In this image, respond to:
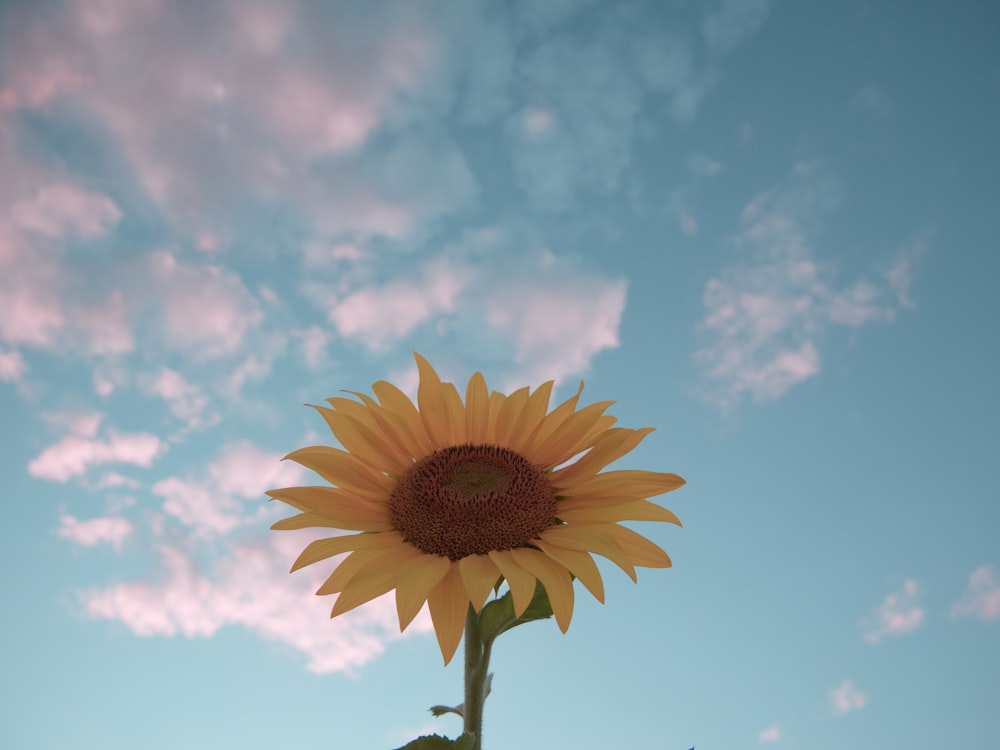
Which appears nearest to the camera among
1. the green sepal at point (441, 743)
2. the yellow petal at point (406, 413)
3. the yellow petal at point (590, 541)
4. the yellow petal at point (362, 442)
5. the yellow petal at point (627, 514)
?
the green sepal at point (441, 743)

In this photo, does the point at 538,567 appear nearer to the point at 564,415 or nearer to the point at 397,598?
the point at 397,598

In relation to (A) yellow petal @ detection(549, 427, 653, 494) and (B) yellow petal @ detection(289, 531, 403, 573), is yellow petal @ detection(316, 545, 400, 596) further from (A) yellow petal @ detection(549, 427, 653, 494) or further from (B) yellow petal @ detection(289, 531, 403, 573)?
(A) yellow petal @ detection(549, 427, 653, 494)

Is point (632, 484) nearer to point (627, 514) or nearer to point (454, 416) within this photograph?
point (627, 514)

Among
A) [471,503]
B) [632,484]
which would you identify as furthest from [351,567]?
[632,484]

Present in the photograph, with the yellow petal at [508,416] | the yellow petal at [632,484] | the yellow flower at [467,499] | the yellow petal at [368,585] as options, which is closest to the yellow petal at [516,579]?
the yellow flower at [467,499]

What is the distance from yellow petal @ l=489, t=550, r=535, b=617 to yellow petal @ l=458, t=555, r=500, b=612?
0.13 ft

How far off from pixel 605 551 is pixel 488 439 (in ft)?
5.16

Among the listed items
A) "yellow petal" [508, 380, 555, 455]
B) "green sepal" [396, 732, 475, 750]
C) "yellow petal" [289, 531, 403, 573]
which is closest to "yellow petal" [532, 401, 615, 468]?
"yellow petal" [508, 380, 555, 455]

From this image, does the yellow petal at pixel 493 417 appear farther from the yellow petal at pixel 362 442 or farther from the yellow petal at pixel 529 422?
the yellow petal at pixel 362 442

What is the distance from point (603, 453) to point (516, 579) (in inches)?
41.6

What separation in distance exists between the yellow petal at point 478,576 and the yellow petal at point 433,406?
46.5 inches

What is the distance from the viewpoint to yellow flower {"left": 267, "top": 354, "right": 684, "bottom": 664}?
143 inches

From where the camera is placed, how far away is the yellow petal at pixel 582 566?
3.50 m

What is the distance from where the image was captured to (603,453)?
4402 mm
